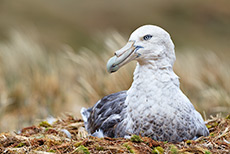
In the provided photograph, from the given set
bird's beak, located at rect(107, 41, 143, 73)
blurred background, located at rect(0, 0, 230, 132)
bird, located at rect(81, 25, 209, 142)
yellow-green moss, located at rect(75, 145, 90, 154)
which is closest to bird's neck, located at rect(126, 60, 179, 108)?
bird, located at rect(81, 25, 209, 142)

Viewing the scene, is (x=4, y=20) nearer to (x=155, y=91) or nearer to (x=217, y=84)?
(x=217, y=84)

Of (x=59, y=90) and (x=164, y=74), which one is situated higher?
(x=59, y=90)

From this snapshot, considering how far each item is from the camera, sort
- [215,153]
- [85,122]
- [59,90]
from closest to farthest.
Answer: [215,153] < [85,122] < [59,90]

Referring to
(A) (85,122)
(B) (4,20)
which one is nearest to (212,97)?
(A) (85,122)

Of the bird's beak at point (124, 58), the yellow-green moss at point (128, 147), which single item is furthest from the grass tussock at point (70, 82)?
the yellow-green moss at point (128, 147)

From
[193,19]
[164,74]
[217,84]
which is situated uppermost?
[193,19]

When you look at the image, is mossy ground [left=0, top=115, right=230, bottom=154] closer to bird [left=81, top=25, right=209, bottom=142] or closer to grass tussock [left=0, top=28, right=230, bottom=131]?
bird [left=81, top=25, right=209, bottom=142]

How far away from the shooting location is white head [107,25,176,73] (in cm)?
278

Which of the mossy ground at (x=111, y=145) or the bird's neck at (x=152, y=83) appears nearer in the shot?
the mossy ground at (x=111, y=145)

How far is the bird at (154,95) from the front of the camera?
2.79m

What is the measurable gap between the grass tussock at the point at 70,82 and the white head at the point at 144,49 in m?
1.68

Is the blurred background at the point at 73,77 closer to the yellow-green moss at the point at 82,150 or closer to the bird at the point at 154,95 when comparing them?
the bird at the point at 154,95

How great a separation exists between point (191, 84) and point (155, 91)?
2.36 meters

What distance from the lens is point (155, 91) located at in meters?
2.84
